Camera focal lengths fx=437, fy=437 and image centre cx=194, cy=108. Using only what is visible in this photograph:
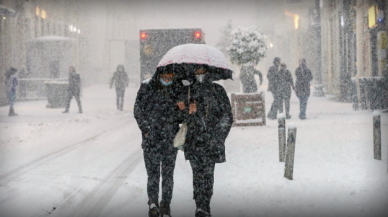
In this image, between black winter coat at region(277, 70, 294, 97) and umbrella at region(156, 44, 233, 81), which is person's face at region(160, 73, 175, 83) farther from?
black winter coat at region(277, 70, 294, 97)

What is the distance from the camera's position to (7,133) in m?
11.3

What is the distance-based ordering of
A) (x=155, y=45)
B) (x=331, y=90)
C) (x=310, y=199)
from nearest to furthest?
(x=310, y=199) → (x=155, y=45) → (x=331, y=90)

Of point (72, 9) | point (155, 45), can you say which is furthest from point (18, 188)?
point (72, 9)

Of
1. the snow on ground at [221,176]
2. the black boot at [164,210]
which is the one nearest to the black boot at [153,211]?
the black boot at [164,210]

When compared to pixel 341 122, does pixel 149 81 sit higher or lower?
higher

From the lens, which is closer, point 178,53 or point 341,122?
point 178,53

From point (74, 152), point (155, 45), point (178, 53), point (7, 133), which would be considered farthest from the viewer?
point (155, 45)

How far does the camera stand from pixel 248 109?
11531 millimetres

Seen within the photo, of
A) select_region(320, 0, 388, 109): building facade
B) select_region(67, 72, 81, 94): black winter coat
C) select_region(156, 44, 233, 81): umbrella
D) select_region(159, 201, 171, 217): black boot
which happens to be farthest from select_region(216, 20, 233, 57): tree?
select_region(159, 201, 171, 217): black boot

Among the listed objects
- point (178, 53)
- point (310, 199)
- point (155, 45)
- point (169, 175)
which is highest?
point (155, 45)

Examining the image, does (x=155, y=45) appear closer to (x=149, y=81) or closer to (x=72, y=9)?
(x=149, y=81)

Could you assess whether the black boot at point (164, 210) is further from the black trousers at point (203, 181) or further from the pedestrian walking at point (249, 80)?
the pedestrian walking at point (249, 80)

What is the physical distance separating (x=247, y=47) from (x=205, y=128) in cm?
1230

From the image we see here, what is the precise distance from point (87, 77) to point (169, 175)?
3666 cm
